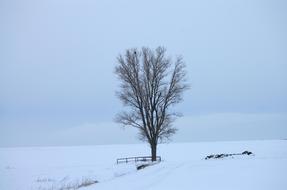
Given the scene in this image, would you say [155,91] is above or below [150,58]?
below

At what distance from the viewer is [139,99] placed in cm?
4084

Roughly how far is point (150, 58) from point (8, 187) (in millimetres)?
18127

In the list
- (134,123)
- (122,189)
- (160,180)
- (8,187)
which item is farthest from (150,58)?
(122,189)

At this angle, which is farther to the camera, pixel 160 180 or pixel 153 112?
pixel 153 112

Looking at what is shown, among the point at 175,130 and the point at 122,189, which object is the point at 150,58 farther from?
the point at 122,189

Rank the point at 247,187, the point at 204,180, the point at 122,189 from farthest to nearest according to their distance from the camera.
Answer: the point at 204,180, the point at 122,189, the point at 247,187

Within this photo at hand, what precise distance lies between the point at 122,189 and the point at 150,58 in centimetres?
2342

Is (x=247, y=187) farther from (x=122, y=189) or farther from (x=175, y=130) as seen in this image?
(x=175, y=130)

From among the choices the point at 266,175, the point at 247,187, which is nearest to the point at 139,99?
the point at 266,175

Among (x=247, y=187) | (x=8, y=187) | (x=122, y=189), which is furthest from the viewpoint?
(x=8, y=187)

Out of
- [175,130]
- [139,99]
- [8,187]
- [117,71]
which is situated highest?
[117,71]

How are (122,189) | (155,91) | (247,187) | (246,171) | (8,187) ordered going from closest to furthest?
(247,187) → (122,189) → (246,171) → (8,187) → (155,91)

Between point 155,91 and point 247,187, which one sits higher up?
point 155,91

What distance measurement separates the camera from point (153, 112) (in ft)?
135
